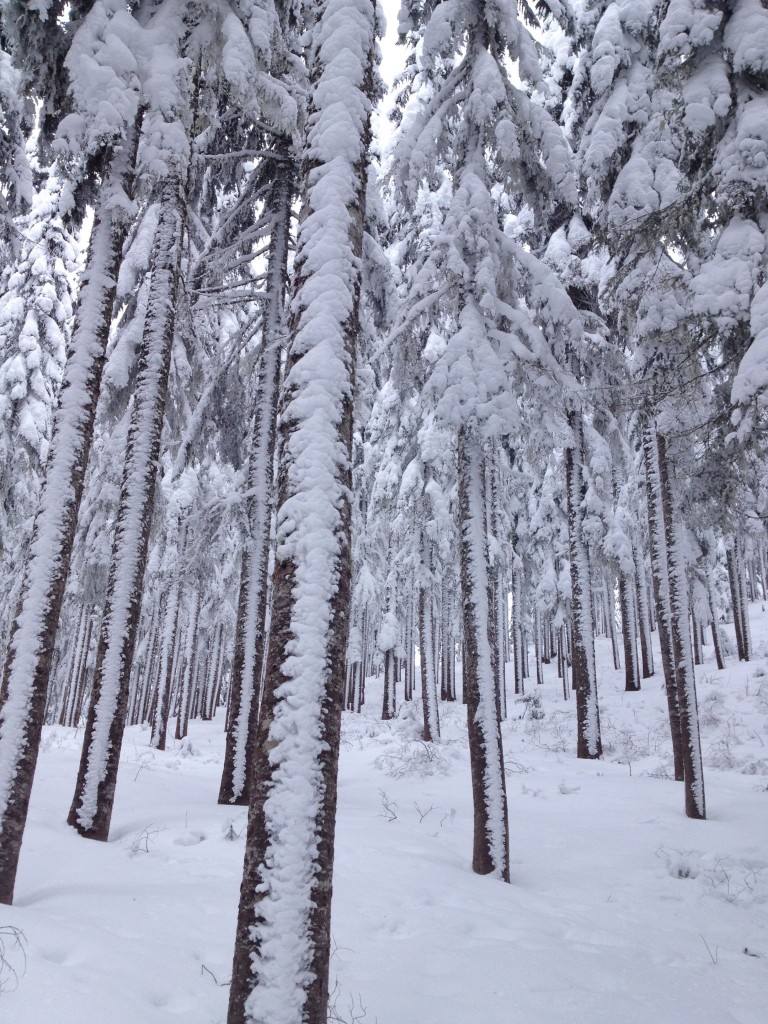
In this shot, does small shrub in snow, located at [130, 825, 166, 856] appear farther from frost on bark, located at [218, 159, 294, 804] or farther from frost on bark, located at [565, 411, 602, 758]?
frost on bark, located at [565, 411, 602, 758]

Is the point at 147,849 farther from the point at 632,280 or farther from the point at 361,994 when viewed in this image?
the point at 632,280

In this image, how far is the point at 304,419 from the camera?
A: 384 cm

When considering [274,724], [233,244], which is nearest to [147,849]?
[274,724]

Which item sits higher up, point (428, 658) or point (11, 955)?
point (428, 658)

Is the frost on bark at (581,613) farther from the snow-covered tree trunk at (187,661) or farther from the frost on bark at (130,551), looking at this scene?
the snow-covered tree trunk at (187,661)

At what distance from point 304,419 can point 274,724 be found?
71.9 inches

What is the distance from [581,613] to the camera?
48.4 ft

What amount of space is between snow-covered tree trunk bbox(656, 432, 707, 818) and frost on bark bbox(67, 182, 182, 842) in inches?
349

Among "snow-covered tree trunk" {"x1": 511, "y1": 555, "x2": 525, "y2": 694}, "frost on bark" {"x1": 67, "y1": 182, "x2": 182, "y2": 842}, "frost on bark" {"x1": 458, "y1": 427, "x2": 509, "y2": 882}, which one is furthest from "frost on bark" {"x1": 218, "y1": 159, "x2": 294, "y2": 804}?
"snow-covered tree trunk" {"x1": 511, "y1": 555, "x2": 525, "y2": 694}

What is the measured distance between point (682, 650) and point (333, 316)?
31.3ft

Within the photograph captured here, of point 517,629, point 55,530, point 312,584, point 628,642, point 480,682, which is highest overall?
point 517,629

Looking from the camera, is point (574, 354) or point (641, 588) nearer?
point (574, 354)

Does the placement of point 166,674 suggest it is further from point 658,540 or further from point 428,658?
point 658,540

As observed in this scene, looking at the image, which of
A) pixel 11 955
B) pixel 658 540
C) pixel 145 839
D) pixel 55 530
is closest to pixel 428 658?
pixel 658 540
